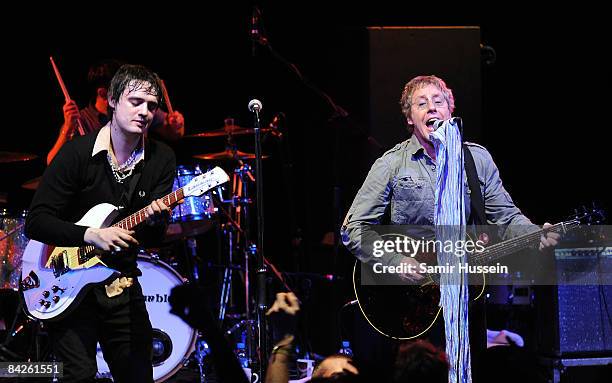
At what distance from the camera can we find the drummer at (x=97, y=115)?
22.5 feet

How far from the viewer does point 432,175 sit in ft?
14.9

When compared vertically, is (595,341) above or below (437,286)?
below

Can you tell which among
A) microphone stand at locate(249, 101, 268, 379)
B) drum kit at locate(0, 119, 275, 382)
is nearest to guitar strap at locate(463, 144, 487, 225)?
microphone stand at locate(249, 101, 268, 379)

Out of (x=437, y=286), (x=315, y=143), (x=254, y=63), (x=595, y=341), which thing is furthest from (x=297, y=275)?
(x=437, y=286)

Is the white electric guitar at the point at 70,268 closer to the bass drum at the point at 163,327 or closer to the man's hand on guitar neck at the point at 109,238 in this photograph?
the man's hand on guitar neck at the point at 109,238

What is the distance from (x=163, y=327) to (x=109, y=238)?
11.0ft

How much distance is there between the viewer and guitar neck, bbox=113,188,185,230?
4.22 metres

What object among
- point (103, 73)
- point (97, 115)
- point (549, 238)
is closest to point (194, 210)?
point (97, 115)

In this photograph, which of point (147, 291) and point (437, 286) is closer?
point (437, 286)

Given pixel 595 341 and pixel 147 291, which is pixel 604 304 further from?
pixel 147 291

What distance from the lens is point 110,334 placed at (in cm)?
402

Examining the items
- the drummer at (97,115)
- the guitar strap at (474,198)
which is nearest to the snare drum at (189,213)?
the drummer at (97,115)

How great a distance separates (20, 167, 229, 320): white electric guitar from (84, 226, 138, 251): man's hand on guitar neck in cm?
19

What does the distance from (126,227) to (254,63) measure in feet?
16.2
